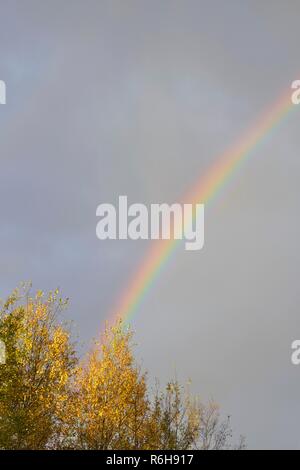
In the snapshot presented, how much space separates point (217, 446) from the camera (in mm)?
58094
